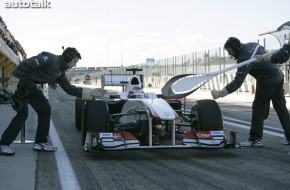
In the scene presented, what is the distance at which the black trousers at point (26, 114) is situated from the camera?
6492 millimetres

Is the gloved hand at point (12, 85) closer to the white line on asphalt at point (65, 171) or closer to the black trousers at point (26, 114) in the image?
the black trousers at point (26, 114)

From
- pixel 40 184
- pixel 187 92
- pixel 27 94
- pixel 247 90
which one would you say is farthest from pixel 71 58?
pixel 247 90

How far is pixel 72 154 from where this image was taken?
21.3 feet

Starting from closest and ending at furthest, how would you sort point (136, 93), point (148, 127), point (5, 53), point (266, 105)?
point (148, 127)
point (266, 105)
point (136, 93)
point (5, 53)

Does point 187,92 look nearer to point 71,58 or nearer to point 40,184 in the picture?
point 71,58

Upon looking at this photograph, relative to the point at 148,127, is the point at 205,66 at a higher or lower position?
higher

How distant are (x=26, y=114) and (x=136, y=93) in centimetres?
228

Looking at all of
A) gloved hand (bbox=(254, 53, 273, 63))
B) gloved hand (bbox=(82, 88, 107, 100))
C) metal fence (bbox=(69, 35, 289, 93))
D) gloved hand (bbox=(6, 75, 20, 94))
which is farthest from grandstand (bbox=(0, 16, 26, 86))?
gloved hand (bbox=(254, 53, 273, 63))

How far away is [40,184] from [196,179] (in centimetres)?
161

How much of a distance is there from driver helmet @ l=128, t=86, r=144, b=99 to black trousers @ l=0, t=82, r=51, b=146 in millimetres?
1847

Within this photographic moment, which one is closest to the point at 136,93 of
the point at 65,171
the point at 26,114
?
the point at 26,114

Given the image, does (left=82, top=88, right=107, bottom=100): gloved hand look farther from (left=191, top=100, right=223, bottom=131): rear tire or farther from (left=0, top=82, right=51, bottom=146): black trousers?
(left=191, top=100, right=223, bottom=131): rear tire

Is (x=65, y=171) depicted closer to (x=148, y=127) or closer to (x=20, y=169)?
(x=20, y=169)

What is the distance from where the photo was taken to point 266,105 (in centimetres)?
732
